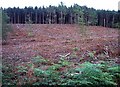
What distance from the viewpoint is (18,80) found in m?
4.85

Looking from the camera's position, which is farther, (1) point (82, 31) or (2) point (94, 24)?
(2) point (94, 24)

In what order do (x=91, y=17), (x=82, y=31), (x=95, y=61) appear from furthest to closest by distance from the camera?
1. (x=91, y=17)
2. (x=82, y=31)
3. (x=95, y=61)

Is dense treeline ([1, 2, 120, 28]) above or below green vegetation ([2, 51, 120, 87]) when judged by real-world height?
above

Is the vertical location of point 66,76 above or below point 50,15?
below

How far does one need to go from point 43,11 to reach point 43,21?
0.92m

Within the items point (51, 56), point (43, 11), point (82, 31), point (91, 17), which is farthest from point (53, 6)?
point (51, 56)

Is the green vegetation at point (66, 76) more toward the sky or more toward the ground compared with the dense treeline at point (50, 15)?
more toward the ground

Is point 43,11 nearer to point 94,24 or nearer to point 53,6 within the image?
point 53,6

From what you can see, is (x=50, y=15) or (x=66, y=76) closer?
(x=66, y=76)

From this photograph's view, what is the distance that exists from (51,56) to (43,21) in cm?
1832

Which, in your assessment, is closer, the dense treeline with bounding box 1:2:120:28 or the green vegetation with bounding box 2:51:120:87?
the green vegetation with bounding box 2:51:120:87

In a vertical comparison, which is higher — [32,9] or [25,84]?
[32,9]

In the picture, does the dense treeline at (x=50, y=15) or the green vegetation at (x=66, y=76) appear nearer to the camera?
the green vegetation at (x=66, y=76)

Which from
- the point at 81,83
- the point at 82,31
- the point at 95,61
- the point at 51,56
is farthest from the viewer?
the point at 82,31
